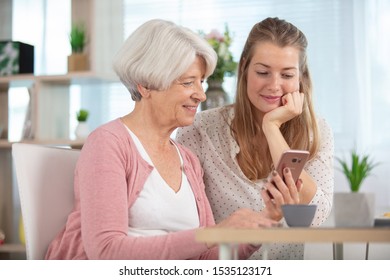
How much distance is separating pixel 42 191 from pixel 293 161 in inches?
24.1

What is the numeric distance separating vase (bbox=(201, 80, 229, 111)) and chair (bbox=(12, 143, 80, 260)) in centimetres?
182

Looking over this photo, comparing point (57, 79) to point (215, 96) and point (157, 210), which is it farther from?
point (157, 210)

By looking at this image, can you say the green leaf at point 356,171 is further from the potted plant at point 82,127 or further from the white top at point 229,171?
the white top at point 229,171

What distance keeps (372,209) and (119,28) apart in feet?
6.10

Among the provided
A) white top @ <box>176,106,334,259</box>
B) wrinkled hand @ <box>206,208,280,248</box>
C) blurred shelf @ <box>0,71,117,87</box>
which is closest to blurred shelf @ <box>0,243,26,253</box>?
blurred shelf @ <box>0,71,117,87</box>

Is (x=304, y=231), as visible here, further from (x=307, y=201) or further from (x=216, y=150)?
(x=216, y=150)

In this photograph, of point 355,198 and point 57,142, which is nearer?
point 355,198

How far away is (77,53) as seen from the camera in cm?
382

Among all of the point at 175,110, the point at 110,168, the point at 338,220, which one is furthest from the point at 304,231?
the point at 338,220

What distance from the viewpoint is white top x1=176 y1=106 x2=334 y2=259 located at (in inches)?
76.6

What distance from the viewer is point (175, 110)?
168cm

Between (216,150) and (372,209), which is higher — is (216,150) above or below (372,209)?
above

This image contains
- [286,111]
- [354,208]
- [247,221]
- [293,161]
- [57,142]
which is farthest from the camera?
[57,142]

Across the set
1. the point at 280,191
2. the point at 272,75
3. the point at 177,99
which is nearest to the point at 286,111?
the point at 272,75
